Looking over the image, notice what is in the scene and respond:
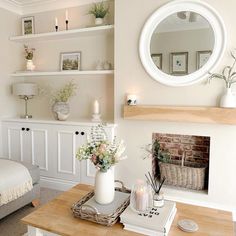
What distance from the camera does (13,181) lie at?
7.49ft

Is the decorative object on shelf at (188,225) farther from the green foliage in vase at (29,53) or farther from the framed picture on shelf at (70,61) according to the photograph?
the green foliage in vase at (29,53)

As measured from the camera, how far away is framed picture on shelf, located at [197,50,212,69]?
2502mm

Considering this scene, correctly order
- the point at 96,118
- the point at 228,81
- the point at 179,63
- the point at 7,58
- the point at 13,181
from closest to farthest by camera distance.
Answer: the point at 13,181
the point at 228,81
the point at 179,63
the point at 96,118
the point at 7,58

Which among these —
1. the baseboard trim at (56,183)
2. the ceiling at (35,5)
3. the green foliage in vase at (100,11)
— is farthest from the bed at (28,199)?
the ceiling at (35,5)

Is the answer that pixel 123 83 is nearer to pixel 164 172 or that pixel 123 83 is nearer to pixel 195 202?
pixel 164 172

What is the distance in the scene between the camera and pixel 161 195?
164 cm

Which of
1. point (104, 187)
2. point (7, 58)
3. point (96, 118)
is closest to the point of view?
point (104, 187)

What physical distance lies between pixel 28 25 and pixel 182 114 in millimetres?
2690

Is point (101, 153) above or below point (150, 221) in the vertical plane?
above

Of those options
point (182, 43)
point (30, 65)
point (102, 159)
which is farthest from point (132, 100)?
point (30, 65)

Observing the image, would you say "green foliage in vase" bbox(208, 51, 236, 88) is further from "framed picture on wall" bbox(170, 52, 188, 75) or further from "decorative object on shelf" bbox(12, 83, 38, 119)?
"decorative object on shelf" bbox(12, 83, 38, 119)

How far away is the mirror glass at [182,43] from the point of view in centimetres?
252

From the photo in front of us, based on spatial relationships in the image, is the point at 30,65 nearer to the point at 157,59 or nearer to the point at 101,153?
the point at 157,59

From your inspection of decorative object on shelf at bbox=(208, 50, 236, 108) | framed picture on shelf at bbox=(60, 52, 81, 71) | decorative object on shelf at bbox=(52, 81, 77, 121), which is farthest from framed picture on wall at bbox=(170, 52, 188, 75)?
decorative object on shelf at bbox=(52, 81, 77, 121)
